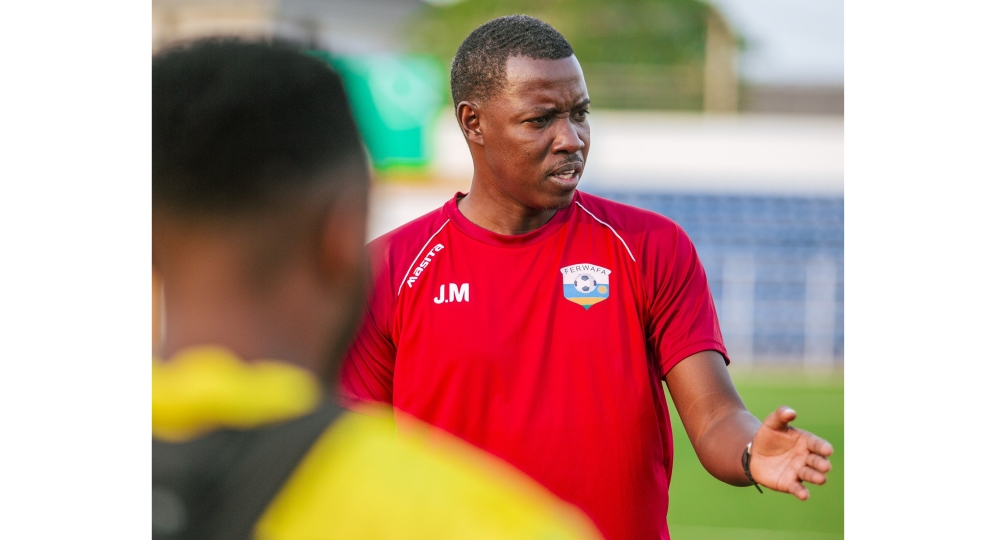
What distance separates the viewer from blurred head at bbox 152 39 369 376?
0.89 metres

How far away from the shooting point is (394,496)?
77 centimetres

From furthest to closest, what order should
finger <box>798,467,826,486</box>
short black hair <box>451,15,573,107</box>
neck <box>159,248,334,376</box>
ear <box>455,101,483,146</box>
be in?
ear <box>455,101,483,146</box>
short black hair <box>451,15,573,107</box>
finger <box>798,467,826,486</box>
neck <box>159,248,334,376</box>

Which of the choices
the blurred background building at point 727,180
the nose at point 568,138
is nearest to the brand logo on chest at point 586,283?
the nose at point 568,138

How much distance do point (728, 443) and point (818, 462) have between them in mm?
266

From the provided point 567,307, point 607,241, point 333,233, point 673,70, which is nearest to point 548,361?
point 567,307

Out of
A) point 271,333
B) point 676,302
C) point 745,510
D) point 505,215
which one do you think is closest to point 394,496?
point 271,333

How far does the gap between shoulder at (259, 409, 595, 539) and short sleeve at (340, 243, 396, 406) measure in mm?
1282

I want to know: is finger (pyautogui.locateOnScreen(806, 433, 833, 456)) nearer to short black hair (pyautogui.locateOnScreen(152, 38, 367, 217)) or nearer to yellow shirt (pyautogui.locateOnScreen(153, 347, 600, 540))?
yellow shirt (pyautogui.locateOnScreen(153, 347, 600, 540))

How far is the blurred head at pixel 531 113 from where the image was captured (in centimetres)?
202

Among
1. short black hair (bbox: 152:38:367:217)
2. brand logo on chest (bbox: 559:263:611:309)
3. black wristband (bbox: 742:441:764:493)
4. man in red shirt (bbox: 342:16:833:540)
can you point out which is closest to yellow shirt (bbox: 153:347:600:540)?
short black hair (bbox: 152:38:367:217)

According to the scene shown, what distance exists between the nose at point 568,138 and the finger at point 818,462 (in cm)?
80

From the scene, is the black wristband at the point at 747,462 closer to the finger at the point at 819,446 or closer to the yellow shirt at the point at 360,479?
the finger at the point at 819,446

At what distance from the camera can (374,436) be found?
0.79m
